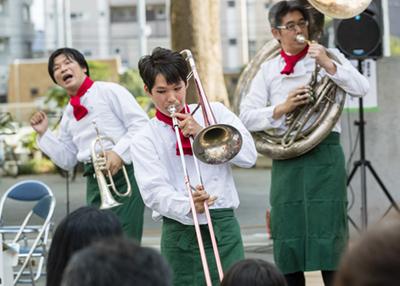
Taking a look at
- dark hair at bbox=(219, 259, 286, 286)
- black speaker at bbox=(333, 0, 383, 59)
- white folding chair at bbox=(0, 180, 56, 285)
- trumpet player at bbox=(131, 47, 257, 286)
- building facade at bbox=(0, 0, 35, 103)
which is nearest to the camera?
dark hair at bbox=(219, 259, 286, 286)

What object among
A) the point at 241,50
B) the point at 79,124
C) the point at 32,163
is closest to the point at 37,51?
the point at 241,50

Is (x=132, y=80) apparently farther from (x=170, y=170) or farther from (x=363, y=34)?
(x=170, y=170)

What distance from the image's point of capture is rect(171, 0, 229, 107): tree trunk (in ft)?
20.9

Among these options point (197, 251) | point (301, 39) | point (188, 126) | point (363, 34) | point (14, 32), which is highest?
point (14, 32)

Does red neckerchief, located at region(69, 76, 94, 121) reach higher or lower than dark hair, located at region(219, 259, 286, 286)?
higher

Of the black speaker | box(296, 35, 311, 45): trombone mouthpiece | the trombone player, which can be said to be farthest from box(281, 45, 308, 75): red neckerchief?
the black speaker

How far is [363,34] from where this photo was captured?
14.2 ft

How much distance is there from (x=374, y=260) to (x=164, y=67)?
1.68m

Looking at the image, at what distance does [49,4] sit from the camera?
105 ft

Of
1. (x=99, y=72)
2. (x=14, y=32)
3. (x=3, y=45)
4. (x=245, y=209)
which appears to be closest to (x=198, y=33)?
(x=245, y=209)

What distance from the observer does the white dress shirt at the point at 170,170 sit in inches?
91.3

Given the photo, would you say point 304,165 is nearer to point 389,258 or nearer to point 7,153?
point 389,258

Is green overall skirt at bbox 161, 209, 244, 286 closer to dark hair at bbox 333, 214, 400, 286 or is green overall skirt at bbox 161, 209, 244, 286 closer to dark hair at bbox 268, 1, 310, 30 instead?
dark hair at bbox 268, 1, 310, 30

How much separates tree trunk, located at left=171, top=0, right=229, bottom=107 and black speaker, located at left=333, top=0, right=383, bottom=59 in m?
2.12
